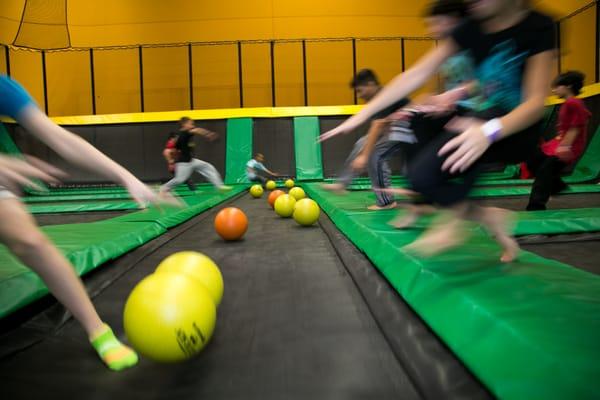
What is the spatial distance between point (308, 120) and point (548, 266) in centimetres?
900

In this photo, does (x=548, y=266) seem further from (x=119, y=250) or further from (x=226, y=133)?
(x=226, y=133)

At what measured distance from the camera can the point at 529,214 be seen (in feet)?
9.96

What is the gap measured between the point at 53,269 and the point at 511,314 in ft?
3.81

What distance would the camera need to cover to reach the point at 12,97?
1174 mm

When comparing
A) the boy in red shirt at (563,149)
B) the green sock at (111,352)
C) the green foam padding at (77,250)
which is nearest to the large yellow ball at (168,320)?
the green sock at (111,352)

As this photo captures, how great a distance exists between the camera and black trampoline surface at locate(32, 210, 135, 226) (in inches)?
174

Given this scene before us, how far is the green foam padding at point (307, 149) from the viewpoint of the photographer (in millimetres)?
10133

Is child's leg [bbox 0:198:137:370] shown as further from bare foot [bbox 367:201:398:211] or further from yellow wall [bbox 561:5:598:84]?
yellow wall [bbox 561:5:598:84]

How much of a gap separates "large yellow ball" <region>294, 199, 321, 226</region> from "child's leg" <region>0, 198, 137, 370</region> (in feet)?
Result: 7.81

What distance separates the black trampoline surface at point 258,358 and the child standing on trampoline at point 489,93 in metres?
0.50

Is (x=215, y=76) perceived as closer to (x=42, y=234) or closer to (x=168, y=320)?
(x=42, y=234)

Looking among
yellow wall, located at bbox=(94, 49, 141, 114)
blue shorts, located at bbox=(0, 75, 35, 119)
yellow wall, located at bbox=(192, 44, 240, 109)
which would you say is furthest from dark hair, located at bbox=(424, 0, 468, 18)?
yellow wall, located at bbox=(94, 49, 141, 114)

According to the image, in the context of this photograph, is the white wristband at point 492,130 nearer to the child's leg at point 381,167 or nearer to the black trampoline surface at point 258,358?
the black trampoline surface at point 258,358

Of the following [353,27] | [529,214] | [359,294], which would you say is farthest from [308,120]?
[359,294]
